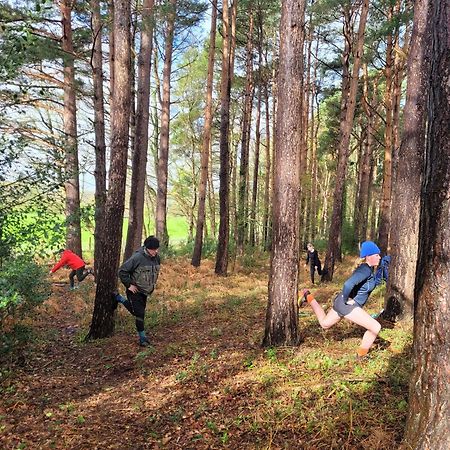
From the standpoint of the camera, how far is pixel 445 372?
2.76 meters

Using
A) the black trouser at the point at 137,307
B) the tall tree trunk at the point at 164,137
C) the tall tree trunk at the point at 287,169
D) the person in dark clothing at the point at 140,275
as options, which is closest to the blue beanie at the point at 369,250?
the tall tree trunk at the point at 287,169

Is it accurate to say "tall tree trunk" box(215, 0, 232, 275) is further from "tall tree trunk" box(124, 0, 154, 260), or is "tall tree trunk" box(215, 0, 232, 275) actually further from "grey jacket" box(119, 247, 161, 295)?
"grey jacket" box(119, 247, 161, 295)

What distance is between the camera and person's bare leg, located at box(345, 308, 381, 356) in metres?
5.02

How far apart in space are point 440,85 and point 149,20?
815 centimetres

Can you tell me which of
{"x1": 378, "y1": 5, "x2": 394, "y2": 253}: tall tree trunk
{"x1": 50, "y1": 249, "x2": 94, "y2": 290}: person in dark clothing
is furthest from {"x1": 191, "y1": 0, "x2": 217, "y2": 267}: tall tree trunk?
{"x1": 378, "y1": 5, "x2": 394, "y2": 253}: tall tree trunk

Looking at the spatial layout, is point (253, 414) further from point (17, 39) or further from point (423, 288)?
point (17, 39)

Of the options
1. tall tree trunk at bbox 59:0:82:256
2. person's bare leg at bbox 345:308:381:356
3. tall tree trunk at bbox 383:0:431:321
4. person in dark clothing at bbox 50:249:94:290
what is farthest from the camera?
tall tree trunk at bbox 59:0:82:256

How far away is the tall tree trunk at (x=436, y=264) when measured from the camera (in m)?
2.71

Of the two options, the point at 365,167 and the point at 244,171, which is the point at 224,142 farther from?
the point at 365,167

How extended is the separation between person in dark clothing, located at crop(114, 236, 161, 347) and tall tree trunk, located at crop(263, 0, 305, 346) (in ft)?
7.40

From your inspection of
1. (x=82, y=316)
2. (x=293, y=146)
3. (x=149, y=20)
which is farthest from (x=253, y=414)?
(x=149, y=20)

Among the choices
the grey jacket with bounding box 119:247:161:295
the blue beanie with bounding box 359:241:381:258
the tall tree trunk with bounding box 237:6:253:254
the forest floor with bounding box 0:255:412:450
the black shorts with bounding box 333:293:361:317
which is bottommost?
the forest floor with bounding box 0:255:412:450

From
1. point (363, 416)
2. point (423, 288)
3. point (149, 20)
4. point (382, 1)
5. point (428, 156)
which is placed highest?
point (382, 1)

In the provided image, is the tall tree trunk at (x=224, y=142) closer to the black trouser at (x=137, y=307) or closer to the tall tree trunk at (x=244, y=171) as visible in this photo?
the tall tree trunk at (x=244, y=171)
